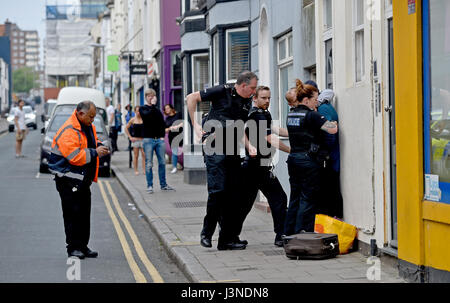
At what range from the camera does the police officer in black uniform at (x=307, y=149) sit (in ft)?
29.1

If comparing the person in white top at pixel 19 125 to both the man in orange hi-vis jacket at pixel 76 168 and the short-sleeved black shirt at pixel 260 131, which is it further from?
the short-sleeved black shirt at pixel 260 131

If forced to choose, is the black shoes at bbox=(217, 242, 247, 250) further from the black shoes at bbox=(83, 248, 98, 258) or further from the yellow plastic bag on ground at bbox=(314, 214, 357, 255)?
the black shoes at bbox=(83, 248, 98, 258)

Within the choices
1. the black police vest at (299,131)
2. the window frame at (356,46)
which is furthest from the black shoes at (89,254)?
the window frame at (356,46)

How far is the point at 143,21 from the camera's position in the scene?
3897cm

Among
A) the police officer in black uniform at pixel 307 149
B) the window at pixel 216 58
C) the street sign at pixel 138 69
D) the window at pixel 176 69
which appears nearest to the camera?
the police officer in black uniform at pixel 307 149

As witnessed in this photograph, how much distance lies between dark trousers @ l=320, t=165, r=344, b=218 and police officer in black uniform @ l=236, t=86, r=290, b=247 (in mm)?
487

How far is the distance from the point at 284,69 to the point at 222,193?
480 cm

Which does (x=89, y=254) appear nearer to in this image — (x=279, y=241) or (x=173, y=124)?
(x=279, y=241)

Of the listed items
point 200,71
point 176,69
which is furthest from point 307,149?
point 176,69

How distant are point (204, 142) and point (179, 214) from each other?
4.05m

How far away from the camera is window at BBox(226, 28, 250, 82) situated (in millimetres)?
16609

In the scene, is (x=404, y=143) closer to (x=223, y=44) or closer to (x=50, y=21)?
(x=223, y=44)

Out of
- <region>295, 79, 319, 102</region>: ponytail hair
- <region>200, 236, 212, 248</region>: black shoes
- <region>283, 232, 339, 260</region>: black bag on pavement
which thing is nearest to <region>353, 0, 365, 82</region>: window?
<region>295, 79, 319, 102</region>: ponytail hair

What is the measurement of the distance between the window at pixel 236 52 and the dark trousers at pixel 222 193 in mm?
7203
